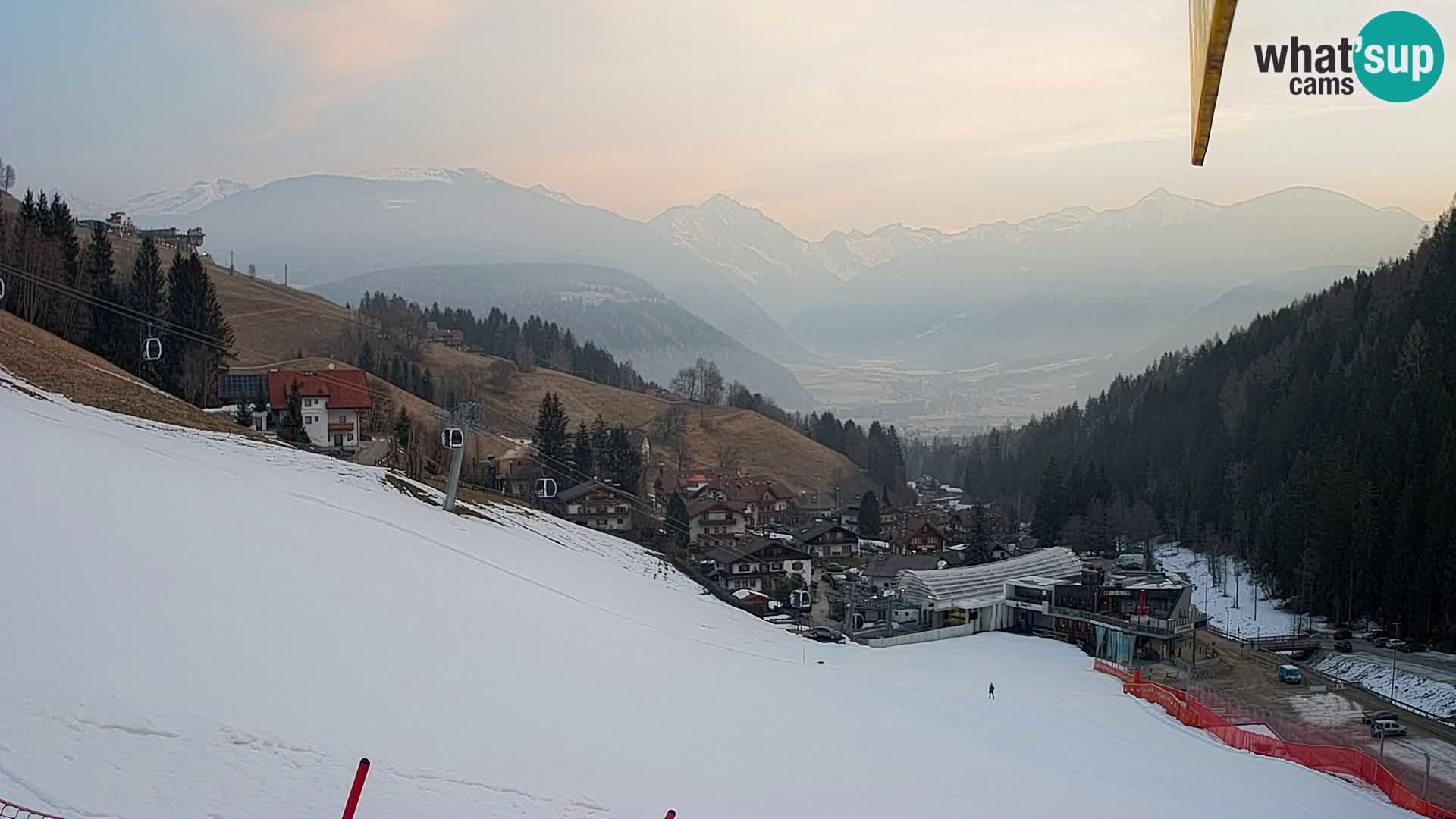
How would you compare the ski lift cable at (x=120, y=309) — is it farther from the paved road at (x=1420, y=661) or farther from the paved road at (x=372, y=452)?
the paved road at (x=1420, y=661)

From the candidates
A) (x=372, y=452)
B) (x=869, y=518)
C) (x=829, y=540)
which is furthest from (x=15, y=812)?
(x=869, y=518)

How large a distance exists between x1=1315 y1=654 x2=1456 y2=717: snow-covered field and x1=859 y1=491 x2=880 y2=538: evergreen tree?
38.4 metres

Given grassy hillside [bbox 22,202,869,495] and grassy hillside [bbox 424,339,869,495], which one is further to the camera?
grassy hillside [bbox 424,339,869,495]

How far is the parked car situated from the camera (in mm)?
26578

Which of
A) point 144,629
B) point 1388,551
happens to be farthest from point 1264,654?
point 144,629

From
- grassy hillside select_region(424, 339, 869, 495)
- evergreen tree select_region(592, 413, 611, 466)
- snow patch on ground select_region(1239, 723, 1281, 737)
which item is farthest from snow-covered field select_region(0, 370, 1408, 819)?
grassy hillside select_region(424, 339, 869, 495)

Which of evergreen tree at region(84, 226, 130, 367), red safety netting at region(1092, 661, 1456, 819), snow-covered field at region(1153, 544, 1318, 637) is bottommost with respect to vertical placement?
snow-covered field at region(1153, 544, 1318, 637)

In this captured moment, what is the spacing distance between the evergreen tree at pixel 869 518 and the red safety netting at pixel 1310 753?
48.5 m

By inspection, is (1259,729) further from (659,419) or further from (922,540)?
(659,419)

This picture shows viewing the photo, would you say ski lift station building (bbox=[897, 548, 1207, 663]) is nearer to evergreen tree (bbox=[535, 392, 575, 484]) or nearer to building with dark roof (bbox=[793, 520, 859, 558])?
building with dark roof (bbox=[793, 520, 859, 558])

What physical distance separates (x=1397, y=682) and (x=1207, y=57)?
3704cm

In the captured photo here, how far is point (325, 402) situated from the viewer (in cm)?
4909

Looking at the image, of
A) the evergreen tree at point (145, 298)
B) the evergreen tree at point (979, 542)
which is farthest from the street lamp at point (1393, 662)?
the evergreen tree at point (145, 298)

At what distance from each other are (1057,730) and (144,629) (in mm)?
16826
